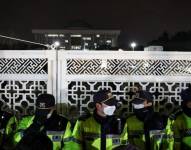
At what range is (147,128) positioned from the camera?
6.32 m

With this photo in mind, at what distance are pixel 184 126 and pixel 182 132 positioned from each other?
0.09 metres

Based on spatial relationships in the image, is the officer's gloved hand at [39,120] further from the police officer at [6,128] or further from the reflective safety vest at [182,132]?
the reflective safety vest at [182,132]

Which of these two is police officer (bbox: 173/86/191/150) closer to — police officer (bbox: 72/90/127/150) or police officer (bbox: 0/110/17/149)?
police officer (bbox: 72/90/127/150)

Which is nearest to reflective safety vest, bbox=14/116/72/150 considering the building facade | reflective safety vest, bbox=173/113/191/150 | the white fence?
reflective safety vest, bbox=173/113/191/150

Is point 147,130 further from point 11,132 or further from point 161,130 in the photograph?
point 11,132

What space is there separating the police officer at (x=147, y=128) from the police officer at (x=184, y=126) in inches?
11.0

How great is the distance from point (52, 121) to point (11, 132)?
744mm

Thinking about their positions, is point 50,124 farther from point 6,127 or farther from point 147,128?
point 147,128

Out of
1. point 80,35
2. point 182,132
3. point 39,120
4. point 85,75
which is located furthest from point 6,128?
point 80,35

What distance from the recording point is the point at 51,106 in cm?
599

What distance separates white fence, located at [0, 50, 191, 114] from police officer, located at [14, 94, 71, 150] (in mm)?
1754

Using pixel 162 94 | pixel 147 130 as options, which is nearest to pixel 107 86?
pixel 162 94

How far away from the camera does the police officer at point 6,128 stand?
630 cm

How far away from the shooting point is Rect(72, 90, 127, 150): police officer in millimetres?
5895
